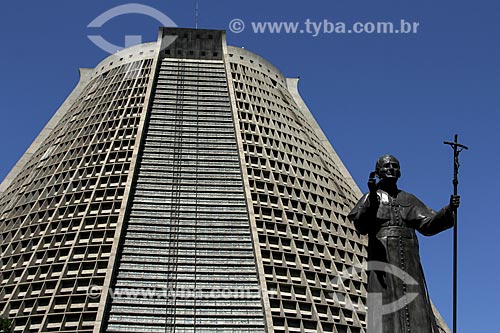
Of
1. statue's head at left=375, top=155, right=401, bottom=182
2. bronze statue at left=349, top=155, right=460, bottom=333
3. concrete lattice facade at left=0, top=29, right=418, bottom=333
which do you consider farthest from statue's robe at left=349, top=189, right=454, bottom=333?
concrete lattice facade at left=0, top=29, right=418, bottom=333

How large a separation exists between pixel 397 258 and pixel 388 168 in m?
1.12

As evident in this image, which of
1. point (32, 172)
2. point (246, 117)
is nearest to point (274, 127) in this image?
point (246, 117)

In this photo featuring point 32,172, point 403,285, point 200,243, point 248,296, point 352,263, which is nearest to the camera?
point 403,285

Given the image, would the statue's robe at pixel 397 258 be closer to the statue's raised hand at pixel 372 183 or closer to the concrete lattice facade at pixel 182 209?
the statue's raised hand at pixel 372 183

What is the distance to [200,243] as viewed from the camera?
1885 inches

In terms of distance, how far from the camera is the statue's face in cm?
923

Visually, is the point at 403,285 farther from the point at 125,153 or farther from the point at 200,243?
the point at 125,153

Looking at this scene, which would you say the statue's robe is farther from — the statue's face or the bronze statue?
the statue's face

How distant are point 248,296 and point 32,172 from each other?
74.5 feet

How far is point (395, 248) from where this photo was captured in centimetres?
896

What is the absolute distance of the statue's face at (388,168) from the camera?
923 centimetres

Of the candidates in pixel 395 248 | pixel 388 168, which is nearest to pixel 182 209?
pixel 388 168

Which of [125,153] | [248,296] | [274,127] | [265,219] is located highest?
[274,127]

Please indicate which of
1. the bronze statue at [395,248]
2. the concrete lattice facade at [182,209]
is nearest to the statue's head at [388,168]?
the bronze statue at [395,248]
